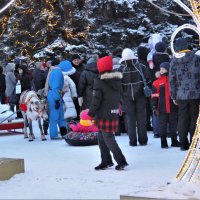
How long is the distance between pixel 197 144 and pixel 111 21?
77.0 feet

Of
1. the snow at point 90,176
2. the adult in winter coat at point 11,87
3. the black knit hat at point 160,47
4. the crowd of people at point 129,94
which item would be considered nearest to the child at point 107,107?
the crowd of people at point 129,94

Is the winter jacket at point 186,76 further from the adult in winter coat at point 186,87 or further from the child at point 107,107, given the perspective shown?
the child at point 107,107

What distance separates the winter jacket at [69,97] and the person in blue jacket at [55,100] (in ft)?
0.41

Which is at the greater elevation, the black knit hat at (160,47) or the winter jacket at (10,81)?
the black knit hat at (160,47)

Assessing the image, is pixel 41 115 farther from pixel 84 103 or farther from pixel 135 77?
pixel 135 77

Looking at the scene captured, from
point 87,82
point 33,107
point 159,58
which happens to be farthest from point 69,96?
point 159,58

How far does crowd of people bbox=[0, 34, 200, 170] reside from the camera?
8.56 m

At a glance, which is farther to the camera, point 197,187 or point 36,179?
point 36,179

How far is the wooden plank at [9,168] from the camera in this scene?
27.0 feet

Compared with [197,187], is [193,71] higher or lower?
higher

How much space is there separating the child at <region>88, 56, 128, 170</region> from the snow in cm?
31

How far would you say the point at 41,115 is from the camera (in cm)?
1315

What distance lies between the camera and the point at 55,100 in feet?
43.5

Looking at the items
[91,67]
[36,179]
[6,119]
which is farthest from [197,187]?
[6,119]
